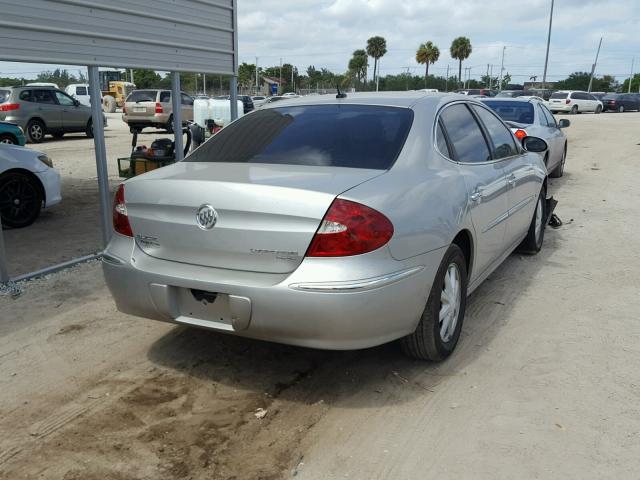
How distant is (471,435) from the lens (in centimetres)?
285

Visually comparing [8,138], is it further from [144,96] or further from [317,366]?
[144,96]

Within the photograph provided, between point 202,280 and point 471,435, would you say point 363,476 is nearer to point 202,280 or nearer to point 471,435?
point 471,435

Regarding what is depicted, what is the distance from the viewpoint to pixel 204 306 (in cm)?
309

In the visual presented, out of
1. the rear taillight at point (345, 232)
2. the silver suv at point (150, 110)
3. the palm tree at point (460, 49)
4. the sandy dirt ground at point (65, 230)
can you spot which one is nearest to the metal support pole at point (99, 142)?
the sandy dirt ground at point (65, 230)

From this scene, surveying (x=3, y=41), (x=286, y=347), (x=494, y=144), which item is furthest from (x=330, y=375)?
(x=3, y=41)

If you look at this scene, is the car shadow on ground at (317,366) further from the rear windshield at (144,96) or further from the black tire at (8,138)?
the rear windshield at (144,96)

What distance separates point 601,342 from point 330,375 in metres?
1.87

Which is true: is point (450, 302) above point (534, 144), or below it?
below

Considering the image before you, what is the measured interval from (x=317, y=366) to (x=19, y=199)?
5.15m

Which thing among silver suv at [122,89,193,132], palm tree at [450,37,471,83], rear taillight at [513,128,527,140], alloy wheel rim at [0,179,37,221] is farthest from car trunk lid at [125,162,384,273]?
palm tree at [450,37,471,83]

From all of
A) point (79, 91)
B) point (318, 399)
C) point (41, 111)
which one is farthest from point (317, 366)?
point (79, 91)

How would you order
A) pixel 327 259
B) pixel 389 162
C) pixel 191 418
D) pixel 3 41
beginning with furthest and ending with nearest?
1. pixel 3 41
2. pixel 389 162
3. pixel 191 418
4. pixel 327 259

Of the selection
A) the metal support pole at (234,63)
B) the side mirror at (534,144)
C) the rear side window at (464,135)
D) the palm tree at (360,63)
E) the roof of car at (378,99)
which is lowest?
the side mirror at (534,144)

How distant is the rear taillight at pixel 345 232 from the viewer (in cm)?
280
